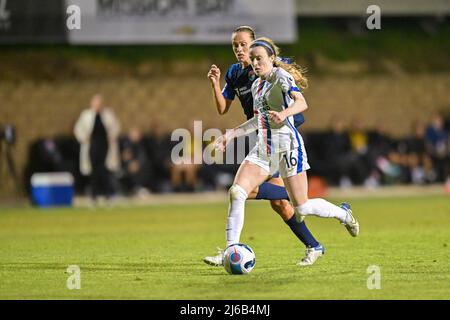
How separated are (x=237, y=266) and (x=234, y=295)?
4.27ft

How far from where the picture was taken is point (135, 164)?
24859 mm

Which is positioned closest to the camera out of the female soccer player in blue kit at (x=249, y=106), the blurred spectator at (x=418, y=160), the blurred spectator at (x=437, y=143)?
the female soccer player in blue kit at (x=249, y=106)

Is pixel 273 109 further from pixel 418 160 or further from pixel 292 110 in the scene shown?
pixel 418 160

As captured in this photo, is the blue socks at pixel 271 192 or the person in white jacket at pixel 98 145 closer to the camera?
the blue socks at pixel 271 192

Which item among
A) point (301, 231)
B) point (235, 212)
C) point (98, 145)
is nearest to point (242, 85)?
point (235, 212)

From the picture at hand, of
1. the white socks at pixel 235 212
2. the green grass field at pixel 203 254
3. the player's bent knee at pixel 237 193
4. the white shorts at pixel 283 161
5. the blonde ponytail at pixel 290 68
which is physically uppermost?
the blonde ponytail at pixel 290 68

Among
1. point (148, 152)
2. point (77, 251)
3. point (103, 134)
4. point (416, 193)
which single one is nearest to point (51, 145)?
point (148, 152)

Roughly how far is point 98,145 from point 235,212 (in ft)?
39.4

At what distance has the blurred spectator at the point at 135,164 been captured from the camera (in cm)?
2481

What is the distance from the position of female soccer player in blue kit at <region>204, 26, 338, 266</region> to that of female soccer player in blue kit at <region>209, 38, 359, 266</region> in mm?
329

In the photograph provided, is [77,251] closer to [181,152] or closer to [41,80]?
[181,152]

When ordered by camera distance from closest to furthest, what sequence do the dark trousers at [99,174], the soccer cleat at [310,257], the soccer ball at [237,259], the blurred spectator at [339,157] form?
1. the soccer ball at [237,259]
2. the soccer cleat at [310,257]
3. the dark trousers at [99,174]
4. the blurred spectator at [339,157]

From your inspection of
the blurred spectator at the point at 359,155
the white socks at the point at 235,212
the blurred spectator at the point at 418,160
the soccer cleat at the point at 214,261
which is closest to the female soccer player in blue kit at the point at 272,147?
the white socks at the point at 235,212

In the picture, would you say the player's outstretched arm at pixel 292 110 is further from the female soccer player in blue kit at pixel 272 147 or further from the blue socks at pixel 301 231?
the blue socks at pixel 301 231
